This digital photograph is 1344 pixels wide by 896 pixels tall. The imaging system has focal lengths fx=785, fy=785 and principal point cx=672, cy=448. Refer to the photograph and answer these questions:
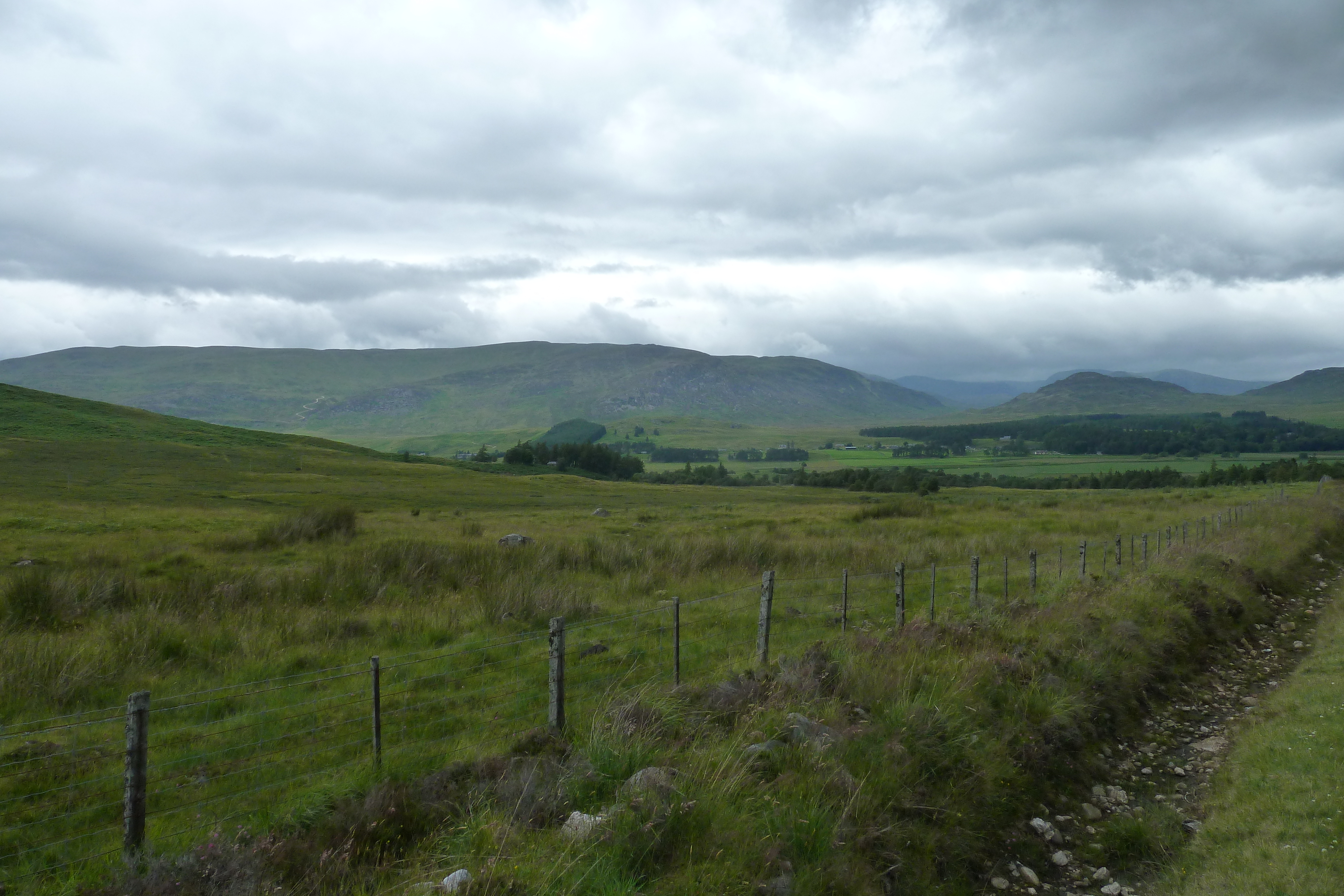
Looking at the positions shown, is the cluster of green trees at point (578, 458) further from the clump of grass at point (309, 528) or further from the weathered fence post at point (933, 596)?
the weathered fence post at point (933, 596)

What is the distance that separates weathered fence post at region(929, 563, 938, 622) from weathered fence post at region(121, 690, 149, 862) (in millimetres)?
9768

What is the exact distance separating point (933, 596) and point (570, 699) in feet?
22.3

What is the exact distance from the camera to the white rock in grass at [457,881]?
4621 millimetres

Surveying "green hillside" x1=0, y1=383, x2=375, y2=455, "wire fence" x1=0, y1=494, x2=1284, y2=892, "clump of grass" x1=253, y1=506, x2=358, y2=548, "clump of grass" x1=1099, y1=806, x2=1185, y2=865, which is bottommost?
"clump of grass" x1=1099, y1=806, x2=1185, y2=865

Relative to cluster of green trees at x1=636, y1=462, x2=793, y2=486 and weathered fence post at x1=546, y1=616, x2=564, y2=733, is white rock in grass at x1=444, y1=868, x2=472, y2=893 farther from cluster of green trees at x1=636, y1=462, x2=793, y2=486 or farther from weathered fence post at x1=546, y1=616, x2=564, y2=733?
cluster of green trees at x1=636, y1=462, x2=793, y2=486

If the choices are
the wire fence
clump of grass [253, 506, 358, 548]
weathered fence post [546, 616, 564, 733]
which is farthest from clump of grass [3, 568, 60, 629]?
clump of grass [253, 506, 358, 548]

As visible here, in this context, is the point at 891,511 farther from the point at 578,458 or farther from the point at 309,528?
the point at 578,458

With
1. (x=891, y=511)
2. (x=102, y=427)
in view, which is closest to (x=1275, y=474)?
(x=891, y=511)

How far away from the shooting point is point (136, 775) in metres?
5.43

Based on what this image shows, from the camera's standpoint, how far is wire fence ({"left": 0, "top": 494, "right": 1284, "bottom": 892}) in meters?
6.07

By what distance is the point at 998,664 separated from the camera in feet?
31.9

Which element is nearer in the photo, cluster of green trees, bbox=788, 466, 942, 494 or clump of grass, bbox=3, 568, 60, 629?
clump of grass, bbox=3, 568, 60, 629

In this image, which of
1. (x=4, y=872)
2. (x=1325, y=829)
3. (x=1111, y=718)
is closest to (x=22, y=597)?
(x=4, y=872)

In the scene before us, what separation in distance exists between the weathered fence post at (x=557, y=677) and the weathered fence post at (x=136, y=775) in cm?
316
